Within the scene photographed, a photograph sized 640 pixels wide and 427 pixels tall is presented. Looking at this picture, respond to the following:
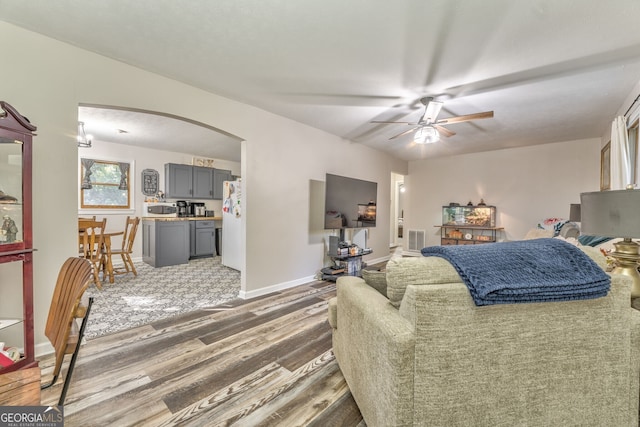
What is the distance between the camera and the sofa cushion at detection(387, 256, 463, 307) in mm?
1031

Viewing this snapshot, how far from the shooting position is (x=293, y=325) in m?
2.55

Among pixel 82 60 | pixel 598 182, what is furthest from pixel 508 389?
pixel 598 182

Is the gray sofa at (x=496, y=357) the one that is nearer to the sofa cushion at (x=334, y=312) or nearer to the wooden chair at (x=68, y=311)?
the sofa cushion at (x=334, y=312)

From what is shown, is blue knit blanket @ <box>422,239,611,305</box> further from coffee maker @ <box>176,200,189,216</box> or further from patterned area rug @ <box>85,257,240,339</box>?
coffee maker @ <box>176,200,189,216</box>

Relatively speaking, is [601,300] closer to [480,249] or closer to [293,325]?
[480,249]

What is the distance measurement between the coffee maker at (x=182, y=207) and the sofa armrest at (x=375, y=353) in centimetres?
519

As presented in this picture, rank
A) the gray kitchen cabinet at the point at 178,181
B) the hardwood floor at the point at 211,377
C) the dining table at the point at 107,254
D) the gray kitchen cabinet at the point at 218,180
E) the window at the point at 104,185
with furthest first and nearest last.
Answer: the gray kitchen cabinet at the point at 218,180
the gray kitchen cabinet at the point at 178,181
the window at the point at 104,185
the dining table at the point at 107,254
the hardwood floor at the point at 211,377

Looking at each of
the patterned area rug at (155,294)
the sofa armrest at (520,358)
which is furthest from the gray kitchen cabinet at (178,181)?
the sofa armrest at (520,358)

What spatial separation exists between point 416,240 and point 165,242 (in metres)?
5.73

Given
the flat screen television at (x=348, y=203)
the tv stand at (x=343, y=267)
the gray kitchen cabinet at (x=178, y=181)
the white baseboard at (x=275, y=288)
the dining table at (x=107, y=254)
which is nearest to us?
the white baseboard at (x=275, y=288)

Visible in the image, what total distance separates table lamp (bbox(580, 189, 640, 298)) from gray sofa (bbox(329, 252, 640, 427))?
208mm

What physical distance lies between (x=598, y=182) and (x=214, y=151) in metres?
7.44

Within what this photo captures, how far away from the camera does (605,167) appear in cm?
403

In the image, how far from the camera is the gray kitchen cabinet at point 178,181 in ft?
18.7
